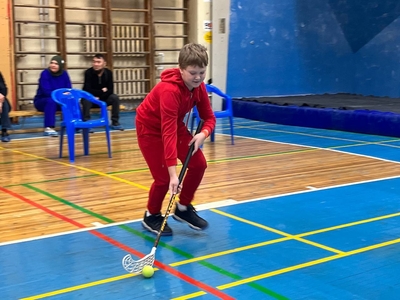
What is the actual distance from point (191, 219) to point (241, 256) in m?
0.51

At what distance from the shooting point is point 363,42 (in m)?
10.5

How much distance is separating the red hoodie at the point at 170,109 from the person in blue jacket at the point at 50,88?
14.1ft

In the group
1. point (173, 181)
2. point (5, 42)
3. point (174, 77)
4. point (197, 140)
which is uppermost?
point (5, 42)

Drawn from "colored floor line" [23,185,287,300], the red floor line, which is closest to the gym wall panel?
"colored floor line" [23,185,287,300]

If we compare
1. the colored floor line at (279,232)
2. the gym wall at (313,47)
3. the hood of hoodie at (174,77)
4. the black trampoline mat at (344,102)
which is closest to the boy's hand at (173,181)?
the hood of hoodie at (174,77)

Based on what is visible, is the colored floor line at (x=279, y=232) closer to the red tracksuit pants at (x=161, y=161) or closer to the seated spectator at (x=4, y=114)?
the red tracksuit pants at (x=161, y=161)

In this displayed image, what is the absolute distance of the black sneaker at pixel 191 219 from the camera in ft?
10.7

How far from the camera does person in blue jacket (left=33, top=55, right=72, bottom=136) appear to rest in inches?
283

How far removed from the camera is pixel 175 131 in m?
2.84

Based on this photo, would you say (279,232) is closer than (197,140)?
No

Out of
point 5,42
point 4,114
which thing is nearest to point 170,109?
point 4,114

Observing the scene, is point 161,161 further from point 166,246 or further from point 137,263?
point 137,263

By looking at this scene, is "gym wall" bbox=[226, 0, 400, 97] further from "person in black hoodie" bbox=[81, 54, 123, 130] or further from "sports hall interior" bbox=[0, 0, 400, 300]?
"person in black hoodie" bbox=[81, 54, 123, 130]

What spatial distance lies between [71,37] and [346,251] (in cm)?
697
